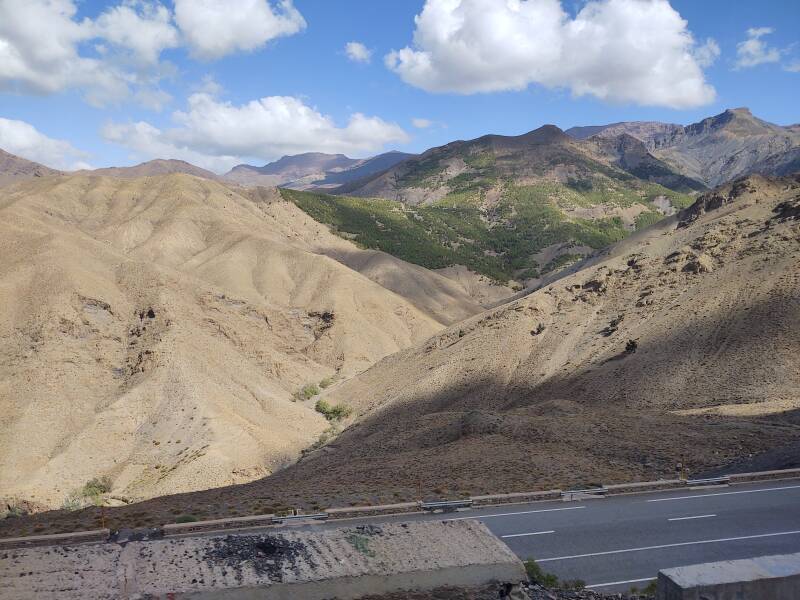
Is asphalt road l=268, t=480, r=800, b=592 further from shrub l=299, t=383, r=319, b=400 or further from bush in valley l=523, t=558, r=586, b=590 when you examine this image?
shrub l=299, t=383, r=319, b=400

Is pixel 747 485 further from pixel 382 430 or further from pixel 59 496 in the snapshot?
pixel 59 496

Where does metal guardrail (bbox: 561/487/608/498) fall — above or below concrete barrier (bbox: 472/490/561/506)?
above

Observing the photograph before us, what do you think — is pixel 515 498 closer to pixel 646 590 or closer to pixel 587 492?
pixel 587 492

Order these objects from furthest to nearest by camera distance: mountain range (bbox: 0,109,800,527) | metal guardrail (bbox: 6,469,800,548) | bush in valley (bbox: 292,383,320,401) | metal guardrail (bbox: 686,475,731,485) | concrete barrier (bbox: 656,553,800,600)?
bush in valley (bbox: 292,383,320,401) → mountain range (bbox: 0,109,800,527) → metal guardrail (bbox: 686,475,731,485) → metal guardrail (bbox: 6,469,800,548) → concrete barrier (bbox: 656,553,800,600)

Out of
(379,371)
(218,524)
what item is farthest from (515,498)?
(379,371)

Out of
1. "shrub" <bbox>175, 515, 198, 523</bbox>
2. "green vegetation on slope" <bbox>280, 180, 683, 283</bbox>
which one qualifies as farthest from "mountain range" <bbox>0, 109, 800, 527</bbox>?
"green vegetation on slope" <bbox>280, 180, 683, 283</bbox>

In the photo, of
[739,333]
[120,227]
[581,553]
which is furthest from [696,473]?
[120,227]

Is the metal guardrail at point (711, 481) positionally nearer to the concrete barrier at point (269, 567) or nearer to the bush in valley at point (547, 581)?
the bush in valley at point (547, 581)
